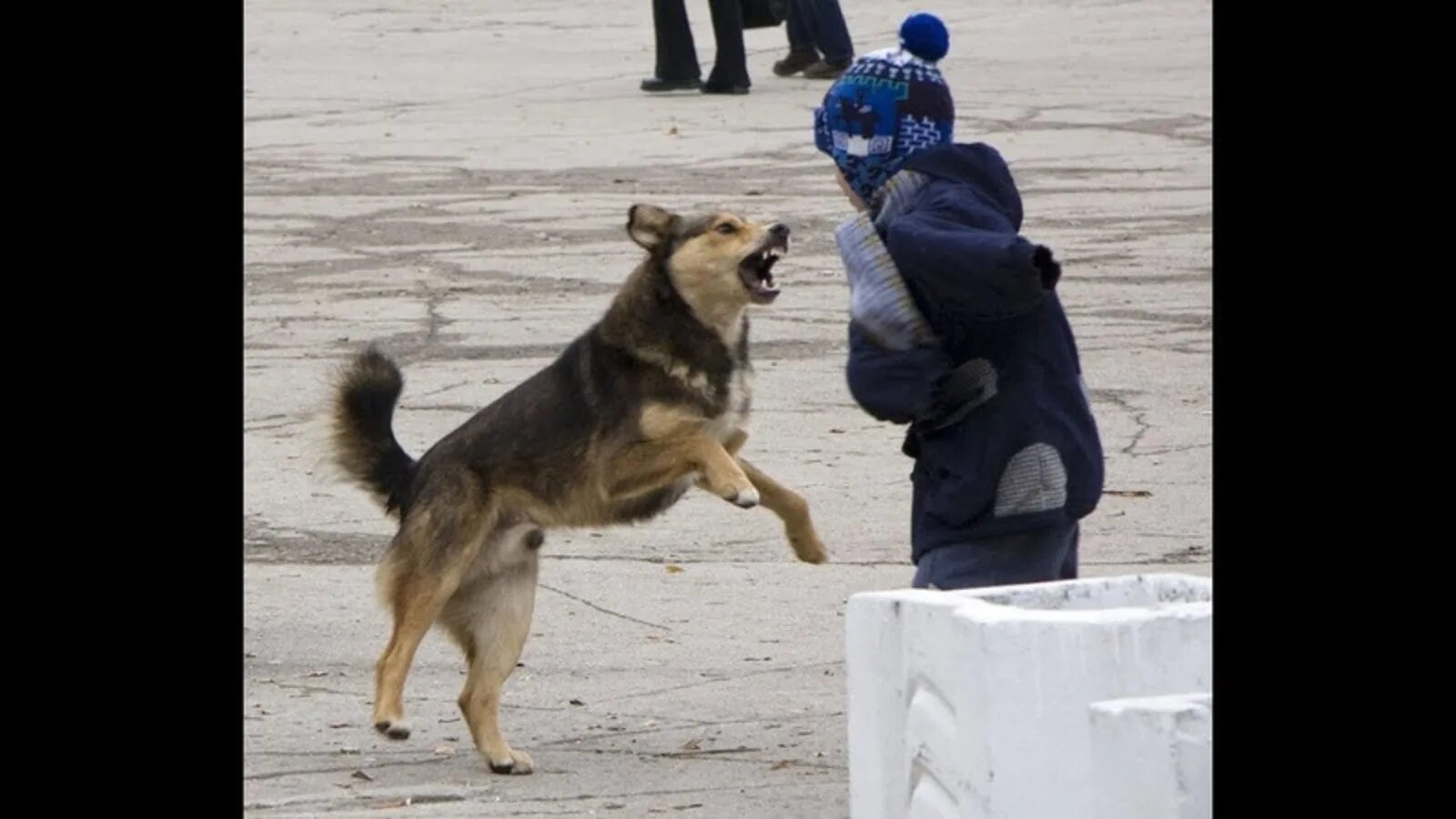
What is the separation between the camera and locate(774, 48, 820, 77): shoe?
2042 cm

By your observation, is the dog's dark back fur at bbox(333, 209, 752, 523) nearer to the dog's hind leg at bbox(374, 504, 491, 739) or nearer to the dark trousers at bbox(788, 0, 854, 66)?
the dog's hind leg at bbox(374, 504, 491, 739)

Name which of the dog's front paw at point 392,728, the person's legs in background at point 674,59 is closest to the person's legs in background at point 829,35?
the person's legs in background at point 674,59

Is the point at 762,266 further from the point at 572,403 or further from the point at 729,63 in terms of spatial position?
the point at 729,63

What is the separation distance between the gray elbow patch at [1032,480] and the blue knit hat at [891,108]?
685 mm

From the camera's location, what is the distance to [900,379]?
518 cm

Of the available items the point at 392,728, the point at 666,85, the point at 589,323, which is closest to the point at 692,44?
the point at 666,85

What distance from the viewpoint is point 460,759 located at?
619cm

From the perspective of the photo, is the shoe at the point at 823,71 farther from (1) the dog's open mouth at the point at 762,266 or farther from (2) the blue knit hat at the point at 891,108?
(2) the blue knit hat at the point at 891,108

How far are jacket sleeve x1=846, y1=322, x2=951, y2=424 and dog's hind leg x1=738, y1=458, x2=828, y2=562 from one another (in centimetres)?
120

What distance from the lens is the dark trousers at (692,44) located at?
1877 cm

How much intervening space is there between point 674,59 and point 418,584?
14073mm

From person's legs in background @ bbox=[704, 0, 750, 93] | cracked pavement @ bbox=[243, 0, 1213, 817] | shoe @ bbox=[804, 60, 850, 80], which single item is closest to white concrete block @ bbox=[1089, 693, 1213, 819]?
cracked pavement @ bbox=[243, 0, 1213, 817]
